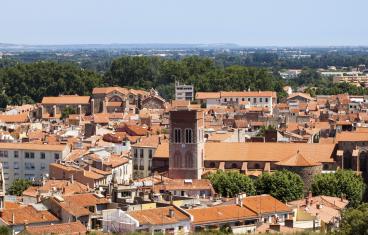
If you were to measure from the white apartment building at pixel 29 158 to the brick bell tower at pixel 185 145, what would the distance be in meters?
6.87

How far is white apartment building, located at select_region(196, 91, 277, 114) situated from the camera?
113750 millimetres

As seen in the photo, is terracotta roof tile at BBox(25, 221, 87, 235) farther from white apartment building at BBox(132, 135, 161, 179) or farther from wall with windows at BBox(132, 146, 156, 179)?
wall with windows at BBox(132, 146, 156, 179)

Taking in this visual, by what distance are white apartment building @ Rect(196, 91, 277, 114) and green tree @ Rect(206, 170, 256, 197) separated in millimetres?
61228

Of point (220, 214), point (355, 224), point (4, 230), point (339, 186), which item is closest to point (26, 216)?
point (4, 230)

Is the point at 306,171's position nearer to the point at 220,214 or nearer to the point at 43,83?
the point at 220,214

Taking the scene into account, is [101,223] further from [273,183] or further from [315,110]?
[315,110]

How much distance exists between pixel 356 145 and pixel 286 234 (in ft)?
90.5

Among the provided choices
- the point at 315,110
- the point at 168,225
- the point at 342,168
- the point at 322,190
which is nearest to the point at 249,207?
the point at 168,225

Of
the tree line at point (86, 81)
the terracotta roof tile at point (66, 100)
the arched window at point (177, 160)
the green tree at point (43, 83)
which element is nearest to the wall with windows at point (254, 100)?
the terracotta roof tile at point (66, 100)

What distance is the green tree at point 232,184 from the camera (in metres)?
50.3

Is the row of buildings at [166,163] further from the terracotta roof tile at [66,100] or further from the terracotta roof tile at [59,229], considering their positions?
the terracotta roof tile at [66,100]

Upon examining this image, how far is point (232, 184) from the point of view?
5069 cm

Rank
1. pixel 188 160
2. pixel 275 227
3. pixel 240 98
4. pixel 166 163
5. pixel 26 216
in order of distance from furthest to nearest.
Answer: pixel 240 98 < pixel 166 163 < pixel 188 160 < pixel 26 216 < pixel 275 227

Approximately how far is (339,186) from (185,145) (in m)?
9.68
